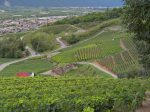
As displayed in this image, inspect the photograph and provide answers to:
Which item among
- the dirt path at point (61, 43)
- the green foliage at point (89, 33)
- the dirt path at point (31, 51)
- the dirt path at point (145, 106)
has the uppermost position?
the dirt path at point (145, 106)

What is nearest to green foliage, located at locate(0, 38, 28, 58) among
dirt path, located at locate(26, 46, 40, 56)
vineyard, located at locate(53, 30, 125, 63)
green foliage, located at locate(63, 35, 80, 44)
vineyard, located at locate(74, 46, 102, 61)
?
dirt path, located at locate(26, 46, 40, 56)

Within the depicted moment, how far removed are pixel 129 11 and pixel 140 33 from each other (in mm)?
1726

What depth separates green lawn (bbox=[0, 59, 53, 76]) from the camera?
77.9 meters

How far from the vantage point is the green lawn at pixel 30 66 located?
77856 mm

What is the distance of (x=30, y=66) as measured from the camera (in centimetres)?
8388

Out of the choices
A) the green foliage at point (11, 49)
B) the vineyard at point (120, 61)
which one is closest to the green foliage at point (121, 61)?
the vineyard at point (120, 61)

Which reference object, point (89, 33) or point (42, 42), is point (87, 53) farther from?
point (89, 33)

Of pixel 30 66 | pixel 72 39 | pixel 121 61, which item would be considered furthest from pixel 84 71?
pixel 72 39

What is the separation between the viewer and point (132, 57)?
76.9 meters

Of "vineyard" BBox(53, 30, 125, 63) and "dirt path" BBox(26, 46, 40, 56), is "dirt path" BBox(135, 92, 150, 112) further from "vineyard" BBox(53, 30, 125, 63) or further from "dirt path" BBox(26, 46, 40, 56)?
"dirt path" BBox(26, 46, 40, 56)

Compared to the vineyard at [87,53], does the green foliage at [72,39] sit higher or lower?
lower

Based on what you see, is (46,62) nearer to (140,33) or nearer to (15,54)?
(15,54)

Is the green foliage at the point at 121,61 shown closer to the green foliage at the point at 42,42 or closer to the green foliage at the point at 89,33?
the green foliage at the point at 42,42

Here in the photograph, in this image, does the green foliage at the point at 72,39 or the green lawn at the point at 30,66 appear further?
the green foliage at the point at 72,39
